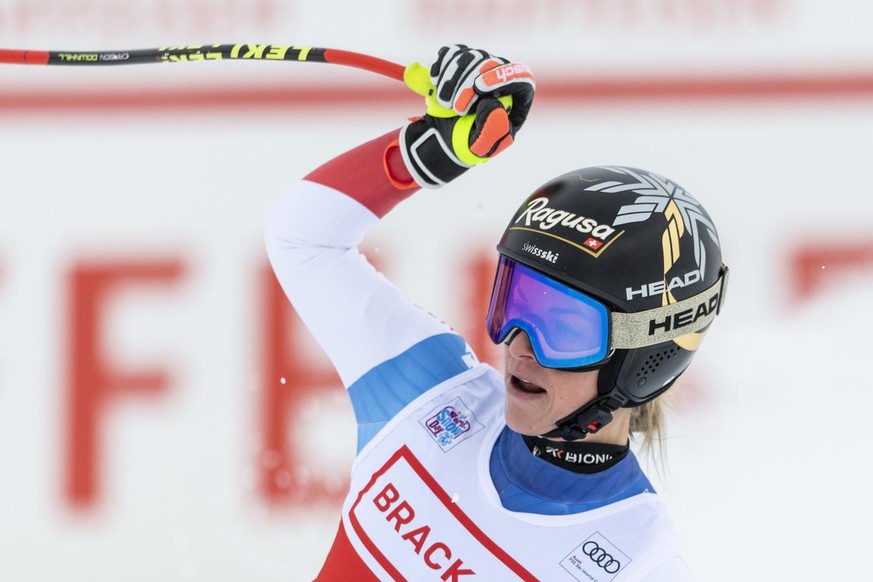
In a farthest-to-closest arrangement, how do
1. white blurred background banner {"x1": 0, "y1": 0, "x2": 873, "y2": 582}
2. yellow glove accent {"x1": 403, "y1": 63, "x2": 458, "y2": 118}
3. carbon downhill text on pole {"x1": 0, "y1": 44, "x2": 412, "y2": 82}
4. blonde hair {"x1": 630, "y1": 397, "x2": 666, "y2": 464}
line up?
1. white blurred background banner {"x1": 0, "y1": 0, "x2": 873, "y2": 582}
2. blonde hair {"x1": 630, "y1": 397, "x2": 666, "y2": 464}
3. carbon downhill text on pole {"x1": 0, "y1": 44, "x2": 412, "y2": 82}
4. yellow glove accent {"x1": 403, "y1": 63, "x2": 458, "y2": 118}

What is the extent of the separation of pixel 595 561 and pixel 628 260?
1.89ft

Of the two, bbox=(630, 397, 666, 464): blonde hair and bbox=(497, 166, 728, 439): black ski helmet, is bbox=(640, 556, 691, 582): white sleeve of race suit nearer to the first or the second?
bbox=(497, 166, 728, 439): black ski helmet

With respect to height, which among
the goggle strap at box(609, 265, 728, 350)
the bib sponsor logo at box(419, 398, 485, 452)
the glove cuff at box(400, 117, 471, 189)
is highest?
the glove cuff at box(400, 117, 471, 189)

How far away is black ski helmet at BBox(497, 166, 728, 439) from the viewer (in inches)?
76.6

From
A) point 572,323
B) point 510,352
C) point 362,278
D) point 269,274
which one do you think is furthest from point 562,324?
point 269,274

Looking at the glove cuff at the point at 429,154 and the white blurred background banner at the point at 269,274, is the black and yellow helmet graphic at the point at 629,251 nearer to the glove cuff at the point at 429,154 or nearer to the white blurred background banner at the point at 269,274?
the glove cuff at the point at 429,154

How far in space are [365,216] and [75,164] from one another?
234cm

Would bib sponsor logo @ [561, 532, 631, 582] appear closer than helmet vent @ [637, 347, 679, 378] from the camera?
Yes

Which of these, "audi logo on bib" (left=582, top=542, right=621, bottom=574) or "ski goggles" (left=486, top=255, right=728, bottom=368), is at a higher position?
"ski goggles" (left=486, top=255, right=728, bottom=368)

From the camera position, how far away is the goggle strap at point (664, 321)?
1961 millimetres

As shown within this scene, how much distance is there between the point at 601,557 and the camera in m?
1.92

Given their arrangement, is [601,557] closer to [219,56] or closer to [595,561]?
[595,561]

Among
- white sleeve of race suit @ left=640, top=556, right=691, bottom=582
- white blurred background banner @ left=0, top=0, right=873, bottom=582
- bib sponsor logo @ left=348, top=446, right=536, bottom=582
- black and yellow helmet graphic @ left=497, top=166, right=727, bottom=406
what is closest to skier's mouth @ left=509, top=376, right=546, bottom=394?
black and yellow helmet graphic @ left=497, top=166, right=727, bottom=406

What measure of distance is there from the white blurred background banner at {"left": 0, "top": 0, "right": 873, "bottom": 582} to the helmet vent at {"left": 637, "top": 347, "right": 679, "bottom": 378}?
1653 millimetres
